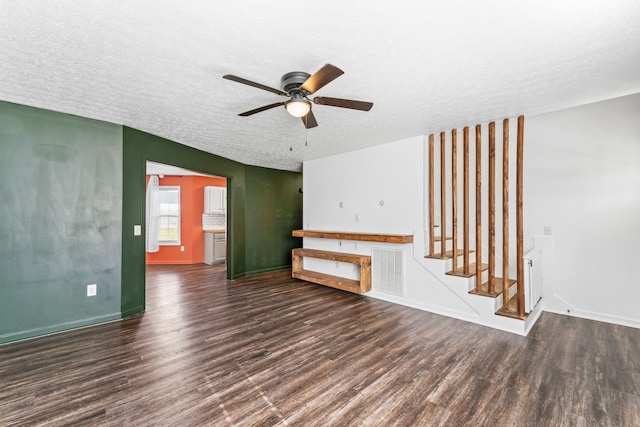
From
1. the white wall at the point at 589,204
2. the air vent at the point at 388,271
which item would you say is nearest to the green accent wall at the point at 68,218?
the air vent at the point at 388,271

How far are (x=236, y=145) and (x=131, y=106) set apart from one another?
1.71 m

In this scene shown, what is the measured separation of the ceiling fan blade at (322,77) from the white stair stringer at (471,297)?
2809 millimetres

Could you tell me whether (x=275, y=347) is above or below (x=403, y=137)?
below

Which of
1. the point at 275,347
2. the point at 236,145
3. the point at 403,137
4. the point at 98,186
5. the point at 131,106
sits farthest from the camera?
the point at 236,145

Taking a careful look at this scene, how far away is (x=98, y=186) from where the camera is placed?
339cm

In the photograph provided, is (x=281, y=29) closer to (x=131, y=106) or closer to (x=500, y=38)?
(x=500, y=38)

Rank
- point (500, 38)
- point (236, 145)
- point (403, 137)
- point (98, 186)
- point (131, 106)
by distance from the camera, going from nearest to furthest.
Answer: point (500, 38), point (131, 106), point (98, 186), point (403, 137), point (236, 145)

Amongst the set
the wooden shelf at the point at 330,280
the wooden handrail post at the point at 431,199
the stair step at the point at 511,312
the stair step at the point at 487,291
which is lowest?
the wooden shelf at the point at 330,280

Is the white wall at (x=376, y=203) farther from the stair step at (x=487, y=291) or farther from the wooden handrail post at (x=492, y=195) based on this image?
the wooden handrail post at (x=492, y=195)

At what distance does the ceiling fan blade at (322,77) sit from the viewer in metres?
1.76

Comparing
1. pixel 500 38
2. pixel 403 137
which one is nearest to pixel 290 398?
pixel 500 38

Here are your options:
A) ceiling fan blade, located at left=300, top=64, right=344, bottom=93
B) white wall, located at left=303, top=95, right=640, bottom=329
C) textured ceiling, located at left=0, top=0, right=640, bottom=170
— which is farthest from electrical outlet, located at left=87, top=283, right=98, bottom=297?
white wall, located at left=303, top=95, right=640, bottom=329

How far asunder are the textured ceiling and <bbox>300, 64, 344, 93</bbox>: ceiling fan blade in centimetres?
22

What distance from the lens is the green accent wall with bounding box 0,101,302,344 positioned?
9.52 feet
